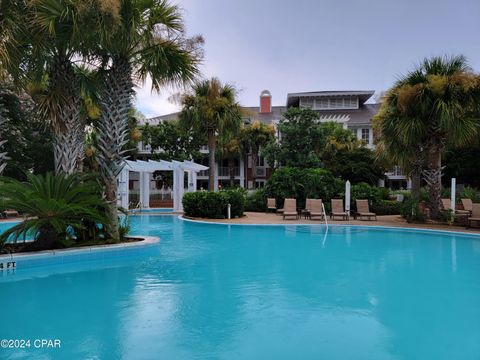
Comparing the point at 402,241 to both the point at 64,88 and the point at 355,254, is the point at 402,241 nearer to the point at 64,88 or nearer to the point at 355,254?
the point at 355,254

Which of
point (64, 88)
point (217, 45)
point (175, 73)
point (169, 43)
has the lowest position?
point (64, 88)

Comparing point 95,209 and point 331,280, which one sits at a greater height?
point 95,209

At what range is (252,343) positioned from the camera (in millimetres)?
4469

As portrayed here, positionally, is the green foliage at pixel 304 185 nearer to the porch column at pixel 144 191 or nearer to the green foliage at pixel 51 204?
the porch column at pixel 144 191

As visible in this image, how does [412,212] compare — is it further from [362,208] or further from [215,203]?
[215,203]

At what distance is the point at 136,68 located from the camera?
977 cm

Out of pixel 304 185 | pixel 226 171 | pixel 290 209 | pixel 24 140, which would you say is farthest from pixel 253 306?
pixel 226 171

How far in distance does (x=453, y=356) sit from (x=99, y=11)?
8265 millimetres

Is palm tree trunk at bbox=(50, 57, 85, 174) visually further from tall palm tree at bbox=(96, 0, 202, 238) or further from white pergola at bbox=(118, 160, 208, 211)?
white pergola at bbox=(118, 160, 208, 211)

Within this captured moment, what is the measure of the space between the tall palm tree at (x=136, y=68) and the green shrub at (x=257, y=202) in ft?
40.8

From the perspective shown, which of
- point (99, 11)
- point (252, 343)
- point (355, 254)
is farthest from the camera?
point (355, 254)

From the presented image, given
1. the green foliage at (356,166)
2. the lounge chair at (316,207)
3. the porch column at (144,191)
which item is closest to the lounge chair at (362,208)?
the lounge chair at (316,207)

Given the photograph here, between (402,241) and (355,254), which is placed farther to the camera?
(402,241)

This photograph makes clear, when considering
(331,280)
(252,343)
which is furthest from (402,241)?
(252,343)
